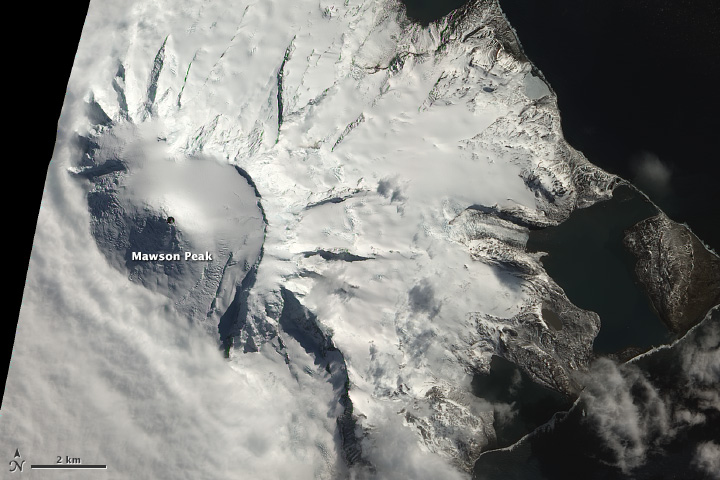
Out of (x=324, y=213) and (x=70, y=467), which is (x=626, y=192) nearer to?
(x=324, y=213)

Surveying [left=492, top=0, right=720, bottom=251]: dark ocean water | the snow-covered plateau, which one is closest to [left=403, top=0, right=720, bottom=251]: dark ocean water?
[left=492, top=0, right=720, bottom=251]: dark ocean water

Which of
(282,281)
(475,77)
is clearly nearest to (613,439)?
(282,281)

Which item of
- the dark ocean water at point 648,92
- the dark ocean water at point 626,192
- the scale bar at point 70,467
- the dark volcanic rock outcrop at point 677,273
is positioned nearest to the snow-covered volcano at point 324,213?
the scale bar at point 70,467

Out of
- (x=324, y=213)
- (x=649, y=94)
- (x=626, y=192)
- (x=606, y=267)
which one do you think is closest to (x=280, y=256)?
(x=324, y=213)

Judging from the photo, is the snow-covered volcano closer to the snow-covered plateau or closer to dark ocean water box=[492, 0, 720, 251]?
the snow-covered plateau

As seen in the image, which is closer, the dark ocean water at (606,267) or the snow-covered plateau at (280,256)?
the snow-covered plateau at (280,256)

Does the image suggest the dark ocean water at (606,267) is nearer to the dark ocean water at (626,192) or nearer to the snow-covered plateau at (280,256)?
the dark ocean water at (626,192)
